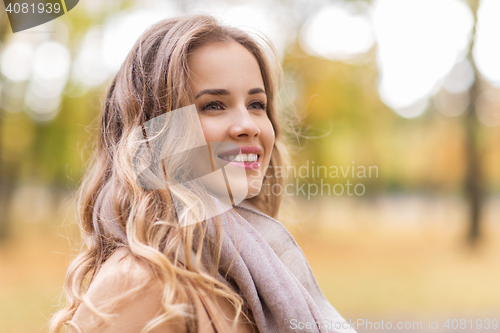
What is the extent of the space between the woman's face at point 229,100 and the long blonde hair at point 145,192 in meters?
0.05

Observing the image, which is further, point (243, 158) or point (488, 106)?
point (488, 106)

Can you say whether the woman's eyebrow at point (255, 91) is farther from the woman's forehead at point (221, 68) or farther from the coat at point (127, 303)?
the coat at point (127, 303)

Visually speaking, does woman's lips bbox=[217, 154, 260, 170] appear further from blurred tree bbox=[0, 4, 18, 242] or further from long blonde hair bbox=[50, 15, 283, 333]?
blurred tree bbox=[0, 4, 18, 242]

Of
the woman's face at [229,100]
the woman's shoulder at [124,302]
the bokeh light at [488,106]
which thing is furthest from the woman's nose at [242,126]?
the bokeh light at [488,106]

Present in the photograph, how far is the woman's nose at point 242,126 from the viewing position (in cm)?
152

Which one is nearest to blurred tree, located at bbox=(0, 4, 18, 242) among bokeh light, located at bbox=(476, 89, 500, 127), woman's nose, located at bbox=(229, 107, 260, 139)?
woman's nose, located at bbox=(229, 107, 260, 139)

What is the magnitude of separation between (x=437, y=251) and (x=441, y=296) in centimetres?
328

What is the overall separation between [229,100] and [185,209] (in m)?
0.49

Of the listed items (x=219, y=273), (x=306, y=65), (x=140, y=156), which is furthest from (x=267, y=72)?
(x=306, y=65)

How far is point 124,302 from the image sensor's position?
1200 millimetres

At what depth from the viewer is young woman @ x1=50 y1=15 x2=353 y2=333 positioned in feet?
Result: 4.06

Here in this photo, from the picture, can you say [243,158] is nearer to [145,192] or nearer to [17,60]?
[145,192]

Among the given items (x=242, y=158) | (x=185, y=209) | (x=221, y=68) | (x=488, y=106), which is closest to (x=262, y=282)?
(x=185, y=209)

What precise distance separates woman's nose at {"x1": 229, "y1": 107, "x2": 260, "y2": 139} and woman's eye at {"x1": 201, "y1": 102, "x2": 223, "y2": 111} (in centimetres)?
7
